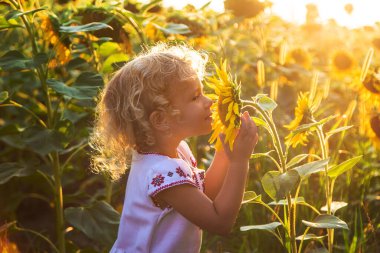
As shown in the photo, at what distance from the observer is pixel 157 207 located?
1.48 metres

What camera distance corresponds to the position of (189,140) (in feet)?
6.79

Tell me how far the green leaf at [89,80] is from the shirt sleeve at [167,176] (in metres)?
0.45

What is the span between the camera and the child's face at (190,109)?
1473 mm

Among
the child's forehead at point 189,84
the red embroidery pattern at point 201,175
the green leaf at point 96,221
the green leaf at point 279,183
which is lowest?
the green leaf at point 96,221

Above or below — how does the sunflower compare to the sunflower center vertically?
above

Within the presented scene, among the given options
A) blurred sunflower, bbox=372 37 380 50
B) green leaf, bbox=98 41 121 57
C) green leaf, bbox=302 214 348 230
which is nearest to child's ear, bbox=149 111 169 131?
green leaf, bbox=302 214 348 230

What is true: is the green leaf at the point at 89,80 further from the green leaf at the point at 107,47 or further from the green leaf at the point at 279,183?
the green leaf at the point at 279,183

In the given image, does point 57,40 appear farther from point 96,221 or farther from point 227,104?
point 227,104

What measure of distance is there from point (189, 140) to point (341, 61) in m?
1.93

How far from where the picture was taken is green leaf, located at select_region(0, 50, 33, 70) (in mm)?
1744

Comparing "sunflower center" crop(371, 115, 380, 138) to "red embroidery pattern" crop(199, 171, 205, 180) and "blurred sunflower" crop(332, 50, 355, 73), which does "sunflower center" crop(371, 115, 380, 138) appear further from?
"blurred sunflower" crop(332, 50, 355, 73)

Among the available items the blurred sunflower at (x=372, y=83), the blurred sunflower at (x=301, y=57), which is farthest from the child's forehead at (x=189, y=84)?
the blurred sunflower at (x=301, y=57)

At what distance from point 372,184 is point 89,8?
1.31m

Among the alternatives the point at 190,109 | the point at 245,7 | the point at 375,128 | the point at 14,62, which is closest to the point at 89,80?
the point at 14,62
